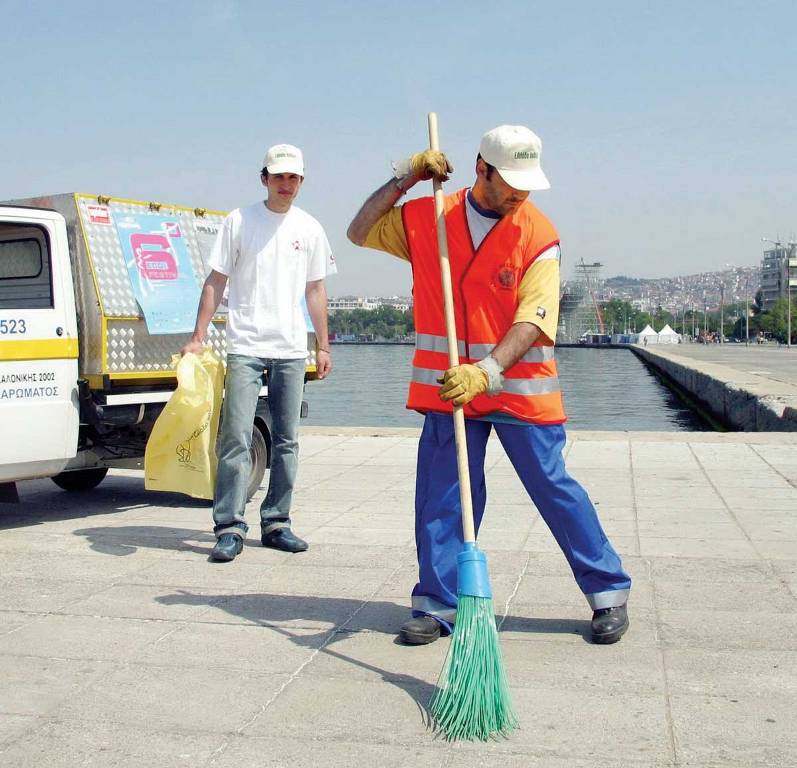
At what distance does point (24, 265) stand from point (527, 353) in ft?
12.0

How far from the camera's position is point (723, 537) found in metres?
6.34

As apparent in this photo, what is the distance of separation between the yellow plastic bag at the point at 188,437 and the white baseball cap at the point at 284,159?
111 centimetres

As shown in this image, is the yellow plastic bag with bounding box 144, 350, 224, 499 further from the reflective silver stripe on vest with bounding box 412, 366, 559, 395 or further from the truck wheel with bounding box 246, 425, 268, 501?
the reflective silver stripe on vest with bounding box 412, 366, 559, 395

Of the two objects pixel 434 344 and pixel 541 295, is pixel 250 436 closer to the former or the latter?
pixel 434 344

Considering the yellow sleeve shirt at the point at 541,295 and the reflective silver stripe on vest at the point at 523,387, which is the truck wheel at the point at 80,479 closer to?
the reflective silver stripe on vest at the point at 523,387

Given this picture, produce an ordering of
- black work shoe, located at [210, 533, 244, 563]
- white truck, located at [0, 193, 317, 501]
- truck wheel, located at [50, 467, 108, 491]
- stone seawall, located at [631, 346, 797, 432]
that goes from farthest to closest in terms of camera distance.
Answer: stone seawall, located at [631, 346, 797, 432] → truck wheel, located at [50, 467, 108, 491] → white truck, located at [0, 193, 317, 501] → black work shoe, located at [210, 533, 244, 563]

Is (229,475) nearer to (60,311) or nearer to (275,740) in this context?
(60,311)

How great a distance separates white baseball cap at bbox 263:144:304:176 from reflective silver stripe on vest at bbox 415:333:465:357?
1835 millimetres

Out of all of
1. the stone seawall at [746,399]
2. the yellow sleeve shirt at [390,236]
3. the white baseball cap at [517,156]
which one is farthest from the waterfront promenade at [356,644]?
the stone seawall at [746,399]

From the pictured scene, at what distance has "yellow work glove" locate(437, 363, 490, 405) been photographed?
12.6 feet

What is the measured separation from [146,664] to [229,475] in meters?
2.02

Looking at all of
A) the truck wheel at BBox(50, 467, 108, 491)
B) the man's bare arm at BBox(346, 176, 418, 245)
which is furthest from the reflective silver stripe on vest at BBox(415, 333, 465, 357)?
the truck wheel at BBox(50, 467, 108, 491)

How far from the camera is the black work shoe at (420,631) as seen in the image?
421cm

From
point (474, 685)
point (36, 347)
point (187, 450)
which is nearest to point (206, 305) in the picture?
point (187, 450)
